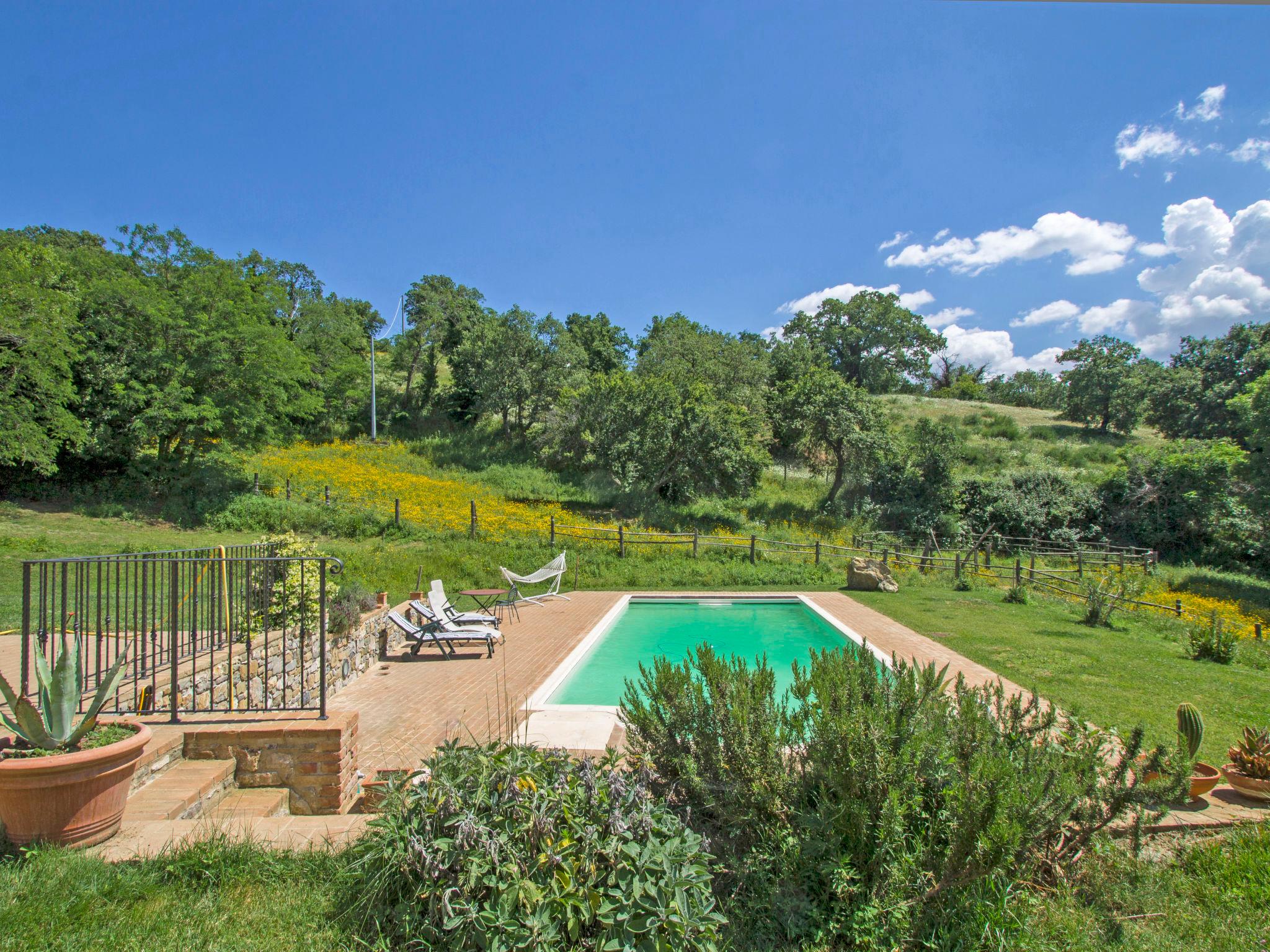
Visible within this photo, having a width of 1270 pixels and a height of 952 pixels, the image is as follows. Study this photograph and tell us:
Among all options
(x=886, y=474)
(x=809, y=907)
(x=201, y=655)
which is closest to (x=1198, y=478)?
(x=886, y=474)

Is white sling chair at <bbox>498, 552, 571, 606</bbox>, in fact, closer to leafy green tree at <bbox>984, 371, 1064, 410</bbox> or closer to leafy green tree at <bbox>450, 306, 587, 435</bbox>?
leafy green tree at <bbox>450, 306, 587, 435</bbox>

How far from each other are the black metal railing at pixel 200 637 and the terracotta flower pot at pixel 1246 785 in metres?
5.93

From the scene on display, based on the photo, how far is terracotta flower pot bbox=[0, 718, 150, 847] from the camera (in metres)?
2.79

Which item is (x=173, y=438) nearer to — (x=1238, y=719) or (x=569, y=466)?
(x=569, y=466)

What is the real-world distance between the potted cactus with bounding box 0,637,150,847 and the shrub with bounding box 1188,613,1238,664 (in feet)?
37.9

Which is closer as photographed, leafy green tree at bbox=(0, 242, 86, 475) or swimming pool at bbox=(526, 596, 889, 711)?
swimming pool at bbox=(526, 596, 889, 711)

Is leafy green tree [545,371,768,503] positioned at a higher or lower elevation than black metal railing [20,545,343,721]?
higher

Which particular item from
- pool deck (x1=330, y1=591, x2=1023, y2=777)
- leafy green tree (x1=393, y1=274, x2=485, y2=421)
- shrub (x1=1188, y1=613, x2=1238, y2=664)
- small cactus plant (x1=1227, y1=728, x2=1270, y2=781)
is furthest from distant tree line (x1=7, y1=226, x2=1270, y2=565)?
small cactus plant (x1=1227, y1=728, x2=1270, y2=781)

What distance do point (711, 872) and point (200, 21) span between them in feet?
33.5

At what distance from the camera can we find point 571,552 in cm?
1506

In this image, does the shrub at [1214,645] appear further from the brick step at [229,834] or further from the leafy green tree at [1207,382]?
the leafy green tree at [1207,382]

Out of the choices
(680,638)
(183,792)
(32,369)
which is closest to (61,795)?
(183,792)

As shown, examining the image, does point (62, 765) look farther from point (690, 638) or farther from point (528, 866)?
point (690, 638)

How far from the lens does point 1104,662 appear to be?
25.2 feet
